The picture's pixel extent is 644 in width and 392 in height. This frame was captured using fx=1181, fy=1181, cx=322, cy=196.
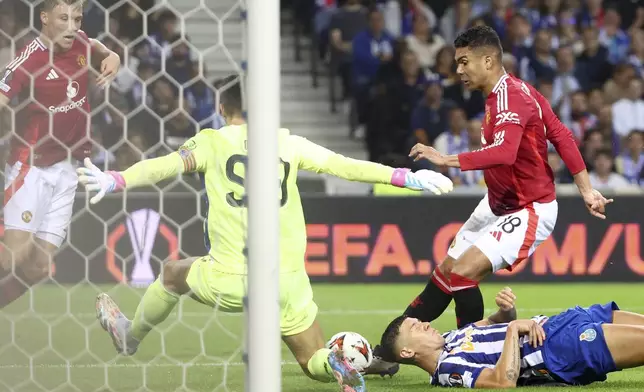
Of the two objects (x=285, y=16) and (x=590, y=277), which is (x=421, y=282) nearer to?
(x=590, y=277)

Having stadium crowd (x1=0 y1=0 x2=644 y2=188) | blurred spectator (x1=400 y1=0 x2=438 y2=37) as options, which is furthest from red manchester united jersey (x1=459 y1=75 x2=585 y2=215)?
blurred spectator (x1=400 y1=0 x2=438 y2=37)

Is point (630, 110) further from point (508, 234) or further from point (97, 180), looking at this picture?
point (97, 180)

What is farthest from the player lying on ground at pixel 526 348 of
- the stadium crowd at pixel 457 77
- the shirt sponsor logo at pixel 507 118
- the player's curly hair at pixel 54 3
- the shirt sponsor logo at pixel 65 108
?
the stadium crowd at pixel 457 77

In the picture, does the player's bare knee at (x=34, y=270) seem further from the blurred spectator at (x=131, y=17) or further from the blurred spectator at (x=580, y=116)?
the blurred spectator at (x=580, y=116)

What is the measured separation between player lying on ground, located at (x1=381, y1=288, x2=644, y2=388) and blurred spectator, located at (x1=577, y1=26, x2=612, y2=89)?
29.1ft

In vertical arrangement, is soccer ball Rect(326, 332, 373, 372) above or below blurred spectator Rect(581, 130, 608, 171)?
below

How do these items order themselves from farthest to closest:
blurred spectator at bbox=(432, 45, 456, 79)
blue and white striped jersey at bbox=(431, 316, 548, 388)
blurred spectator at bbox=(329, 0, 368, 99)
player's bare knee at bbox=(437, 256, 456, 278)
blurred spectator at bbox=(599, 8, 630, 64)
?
blurred spectator at bbox=(599, 8, 630, 64) → blurred spectator at bbox=(329, 0, 368, 99) → blurred spectator at bbox=(432, 45, 456, 79) → player's bare knee at bbox=(437, 256, 456, 278) → blue and white striped jersey at bbox=(431, 316, 548, 388)

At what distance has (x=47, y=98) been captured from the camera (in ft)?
14.2

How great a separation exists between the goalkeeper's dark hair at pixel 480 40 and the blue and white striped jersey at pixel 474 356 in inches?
60.8

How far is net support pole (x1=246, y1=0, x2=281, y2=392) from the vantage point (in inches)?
128

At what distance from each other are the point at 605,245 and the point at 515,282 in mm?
902

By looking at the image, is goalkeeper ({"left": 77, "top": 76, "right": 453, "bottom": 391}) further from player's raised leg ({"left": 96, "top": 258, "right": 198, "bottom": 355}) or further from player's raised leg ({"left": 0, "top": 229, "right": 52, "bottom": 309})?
player's raised leg ({"left": 0, "top": 229, "right": 52, "bottom": 309})

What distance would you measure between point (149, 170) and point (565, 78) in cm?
990

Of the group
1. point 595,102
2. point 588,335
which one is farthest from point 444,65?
point 588,335
